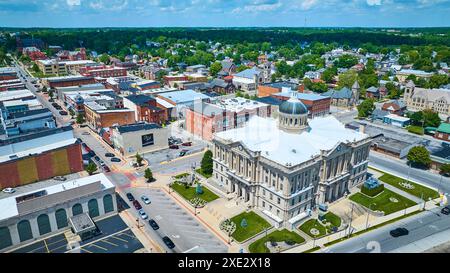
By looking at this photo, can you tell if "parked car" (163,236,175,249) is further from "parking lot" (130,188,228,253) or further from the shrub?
the shrub

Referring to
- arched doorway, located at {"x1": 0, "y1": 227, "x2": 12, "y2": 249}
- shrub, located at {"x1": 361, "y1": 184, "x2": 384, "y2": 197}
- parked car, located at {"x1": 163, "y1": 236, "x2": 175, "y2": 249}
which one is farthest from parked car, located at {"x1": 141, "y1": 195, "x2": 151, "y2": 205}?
shrub, located at {"x1": 361, "y1": 184, "x2": 384, "y2": 197}

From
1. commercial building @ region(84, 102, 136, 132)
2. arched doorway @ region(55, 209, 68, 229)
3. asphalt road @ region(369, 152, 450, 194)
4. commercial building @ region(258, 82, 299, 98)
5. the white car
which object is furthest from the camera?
commercial building @ region(258, 82, 299, 98)

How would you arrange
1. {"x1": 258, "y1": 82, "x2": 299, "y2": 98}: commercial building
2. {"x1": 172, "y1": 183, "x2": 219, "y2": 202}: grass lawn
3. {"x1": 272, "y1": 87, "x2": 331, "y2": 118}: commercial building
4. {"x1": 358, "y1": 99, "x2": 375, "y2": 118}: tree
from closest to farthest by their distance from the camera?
1. {"x1": 172, "y1": 183, "x2": 219, "y2": 202}: grass lawn
2. {"x1": 272, "y1": 87, "x2": 331, "y2": 118}: commercial building
3. {"x1": 358, "y1": 99, "x2": 375, "y2": 118}: tree
4. {"x1": 258, "y1": 82, "x2": 299, "y2": 98}: commercial building

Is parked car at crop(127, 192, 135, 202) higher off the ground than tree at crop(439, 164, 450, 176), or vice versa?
tree at crop(439, 164, 450, 176)

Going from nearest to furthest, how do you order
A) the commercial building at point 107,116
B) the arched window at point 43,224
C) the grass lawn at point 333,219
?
the arched window at point 43,224
the grass lawn at point 333,219
the commercial building at point 107,116

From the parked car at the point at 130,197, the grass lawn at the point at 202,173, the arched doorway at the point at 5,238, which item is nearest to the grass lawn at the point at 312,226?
the grass lawn at the point at 202,173

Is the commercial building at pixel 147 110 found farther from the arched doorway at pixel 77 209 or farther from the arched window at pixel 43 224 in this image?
the arched window at pixel 43 224

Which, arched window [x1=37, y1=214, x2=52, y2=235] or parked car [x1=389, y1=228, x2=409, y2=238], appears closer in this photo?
arched window [x1=37, y1=214, x2=52, y2=235]

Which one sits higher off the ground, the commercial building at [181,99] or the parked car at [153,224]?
the commercial building at [181,99]
